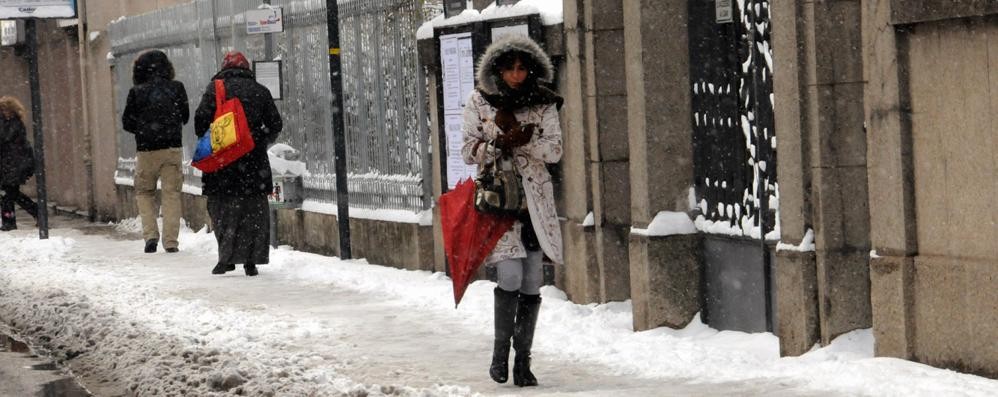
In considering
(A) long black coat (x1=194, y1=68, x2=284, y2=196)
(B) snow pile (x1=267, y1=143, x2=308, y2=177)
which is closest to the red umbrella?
(A) long black coat (x1=194, y1=68, x2=284, y2=196)

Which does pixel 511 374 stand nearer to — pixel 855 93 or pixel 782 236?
pixel 782 236

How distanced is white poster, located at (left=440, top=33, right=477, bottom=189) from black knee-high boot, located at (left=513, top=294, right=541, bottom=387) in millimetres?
4347

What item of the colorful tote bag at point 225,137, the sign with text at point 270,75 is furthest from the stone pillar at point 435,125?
the sign with text at point 270,75

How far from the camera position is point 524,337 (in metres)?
8.78

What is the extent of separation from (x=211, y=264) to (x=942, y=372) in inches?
373

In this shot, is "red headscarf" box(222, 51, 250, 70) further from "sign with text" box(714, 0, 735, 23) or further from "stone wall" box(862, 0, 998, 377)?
"stone wall" box(862, 0, 998, 377)

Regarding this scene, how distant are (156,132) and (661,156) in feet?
26.4

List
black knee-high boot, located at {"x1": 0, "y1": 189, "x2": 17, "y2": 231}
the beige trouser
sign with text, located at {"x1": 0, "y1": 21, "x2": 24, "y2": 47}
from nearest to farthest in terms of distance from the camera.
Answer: the beige trouser < black knee-high boot, located at {"x1": 0, "y1": 189, "x2": 17, "y2": 231} < sign with text, located at {"x1": 0, "y1": 21, "x2": 24, "y2": 47}

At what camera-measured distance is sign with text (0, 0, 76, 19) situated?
20641mm

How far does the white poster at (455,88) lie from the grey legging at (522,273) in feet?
14.2

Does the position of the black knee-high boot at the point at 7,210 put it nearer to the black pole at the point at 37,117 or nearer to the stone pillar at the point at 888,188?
the black pole at the point at 37,117

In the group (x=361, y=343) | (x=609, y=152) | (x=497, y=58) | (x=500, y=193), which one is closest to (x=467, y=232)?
(x=500, y=193)

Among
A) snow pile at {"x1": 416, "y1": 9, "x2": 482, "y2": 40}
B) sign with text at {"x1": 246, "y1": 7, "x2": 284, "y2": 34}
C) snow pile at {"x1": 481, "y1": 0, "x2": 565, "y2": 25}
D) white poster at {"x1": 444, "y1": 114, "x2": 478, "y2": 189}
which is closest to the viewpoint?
snow pile at {"x1": 481, "y1": 0, "x2": 565, "y2": 25}

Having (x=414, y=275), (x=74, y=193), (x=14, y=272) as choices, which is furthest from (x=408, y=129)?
(x=74, y=193)
